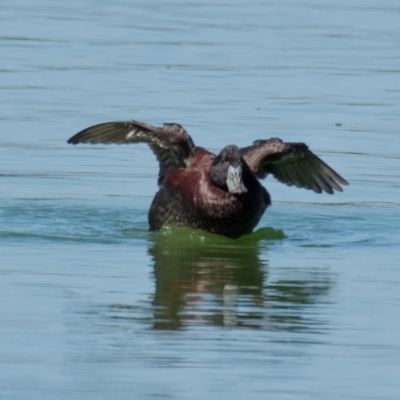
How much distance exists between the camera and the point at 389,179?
48.8ft

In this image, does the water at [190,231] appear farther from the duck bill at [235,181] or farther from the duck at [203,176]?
the duck bill at [235,181]

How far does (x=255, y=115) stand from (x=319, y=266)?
6049 mm

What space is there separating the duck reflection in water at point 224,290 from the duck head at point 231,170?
1.59ft

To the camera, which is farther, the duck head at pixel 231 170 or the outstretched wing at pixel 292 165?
the outstretched wing at pixel 292 165

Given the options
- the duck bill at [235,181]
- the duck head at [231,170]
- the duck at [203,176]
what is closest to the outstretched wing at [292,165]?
the duck at [203,176]

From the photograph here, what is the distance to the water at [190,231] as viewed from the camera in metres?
8.28

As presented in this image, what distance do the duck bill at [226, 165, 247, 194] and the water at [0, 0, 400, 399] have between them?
1.53 ft

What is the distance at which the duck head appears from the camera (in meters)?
12.2

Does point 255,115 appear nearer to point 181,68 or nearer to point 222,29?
point 181,68

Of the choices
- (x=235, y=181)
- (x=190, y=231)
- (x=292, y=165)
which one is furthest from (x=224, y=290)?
(x=292, y=165)

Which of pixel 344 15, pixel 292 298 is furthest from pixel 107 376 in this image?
pixel 344 15

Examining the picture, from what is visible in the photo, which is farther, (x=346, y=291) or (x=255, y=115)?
(x=255, y=115)

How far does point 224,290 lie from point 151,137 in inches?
113

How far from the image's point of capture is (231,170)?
481 inches
